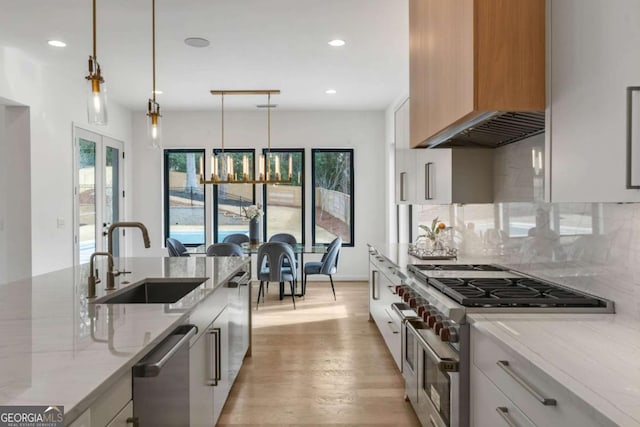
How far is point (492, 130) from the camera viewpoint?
2459mm

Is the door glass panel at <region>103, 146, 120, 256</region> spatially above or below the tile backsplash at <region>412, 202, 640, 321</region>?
above

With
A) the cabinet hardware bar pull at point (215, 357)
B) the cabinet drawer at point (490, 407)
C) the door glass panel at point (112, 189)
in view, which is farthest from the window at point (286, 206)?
the cabinet drawer at point (490, 407)

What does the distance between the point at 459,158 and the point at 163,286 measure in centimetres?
203

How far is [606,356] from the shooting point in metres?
1.28

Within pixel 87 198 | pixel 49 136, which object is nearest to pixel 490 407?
pixel 49 136

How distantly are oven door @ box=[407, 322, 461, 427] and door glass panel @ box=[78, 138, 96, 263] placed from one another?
16.0 feet

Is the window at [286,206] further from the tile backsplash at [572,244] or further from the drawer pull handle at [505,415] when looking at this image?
the drawer pull handle at [505,415]

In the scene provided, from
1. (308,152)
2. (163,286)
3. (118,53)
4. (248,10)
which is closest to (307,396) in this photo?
(163,286)

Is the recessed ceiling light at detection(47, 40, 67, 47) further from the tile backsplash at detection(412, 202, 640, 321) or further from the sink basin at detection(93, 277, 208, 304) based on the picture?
the tile backsplash at detection(412, 202, 640, 321)

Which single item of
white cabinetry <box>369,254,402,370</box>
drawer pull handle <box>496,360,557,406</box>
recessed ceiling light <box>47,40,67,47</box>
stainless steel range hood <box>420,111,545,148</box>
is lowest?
white cabinetry <box>369,254,402,370</box>

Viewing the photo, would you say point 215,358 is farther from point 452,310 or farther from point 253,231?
point 253,231

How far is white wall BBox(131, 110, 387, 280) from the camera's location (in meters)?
7.44

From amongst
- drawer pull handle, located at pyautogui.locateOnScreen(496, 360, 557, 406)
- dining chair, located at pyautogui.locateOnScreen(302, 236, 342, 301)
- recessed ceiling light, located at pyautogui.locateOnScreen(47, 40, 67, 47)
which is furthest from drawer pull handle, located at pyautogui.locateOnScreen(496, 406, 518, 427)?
recessed ceiling light, located at pyautogui.locateOnScreen(47, 40, 67, 47)

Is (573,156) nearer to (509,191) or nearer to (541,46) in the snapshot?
(541,46)
